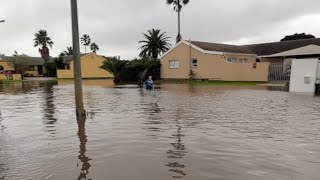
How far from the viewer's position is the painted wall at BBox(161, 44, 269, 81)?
3362cm

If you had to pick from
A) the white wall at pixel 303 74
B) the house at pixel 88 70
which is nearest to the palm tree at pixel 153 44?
the house at pixel 88 70

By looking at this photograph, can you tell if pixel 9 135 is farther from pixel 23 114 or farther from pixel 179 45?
pixel 179 45

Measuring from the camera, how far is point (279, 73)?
30.6m

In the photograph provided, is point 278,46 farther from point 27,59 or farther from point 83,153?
point 27,59

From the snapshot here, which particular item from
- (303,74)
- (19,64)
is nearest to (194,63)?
(303,74)

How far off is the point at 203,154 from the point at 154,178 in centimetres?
167

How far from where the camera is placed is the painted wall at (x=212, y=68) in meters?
33.6

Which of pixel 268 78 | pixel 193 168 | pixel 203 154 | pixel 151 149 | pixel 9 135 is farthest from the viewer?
pixel 268 78

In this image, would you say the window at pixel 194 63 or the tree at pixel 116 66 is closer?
the window at pixel 194 63

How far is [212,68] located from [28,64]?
52928mm

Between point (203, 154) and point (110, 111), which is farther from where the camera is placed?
point (110, 111)

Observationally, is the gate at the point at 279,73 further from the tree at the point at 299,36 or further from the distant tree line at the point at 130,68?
the tree at the point at 299,36

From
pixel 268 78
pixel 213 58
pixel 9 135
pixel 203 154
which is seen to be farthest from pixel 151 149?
pixel 213 58

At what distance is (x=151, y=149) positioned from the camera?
696 centimetres
